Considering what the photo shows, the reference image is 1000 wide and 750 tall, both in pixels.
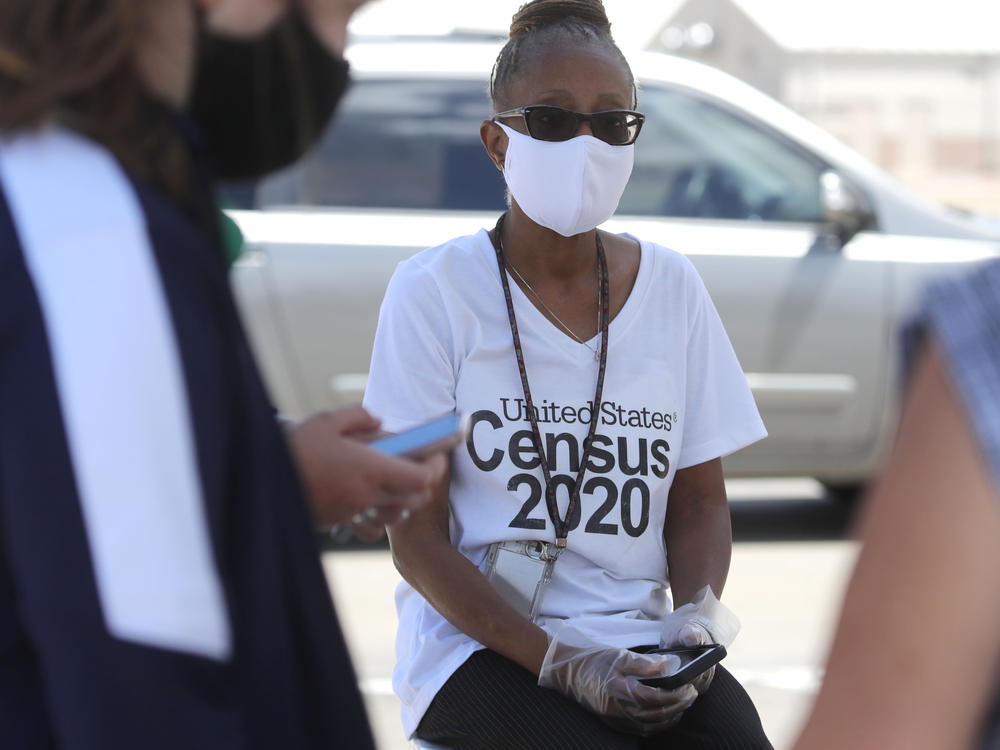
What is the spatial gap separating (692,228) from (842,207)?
1.92 ft

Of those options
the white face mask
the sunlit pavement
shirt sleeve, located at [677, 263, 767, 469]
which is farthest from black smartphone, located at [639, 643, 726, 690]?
the sunlit pavement

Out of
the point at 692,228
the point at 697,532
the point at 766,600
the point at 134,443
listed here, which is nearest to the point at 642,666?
the point at 697,532

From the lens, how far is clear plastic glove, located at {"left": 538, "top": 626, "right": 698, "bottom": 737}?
1955 millimetres

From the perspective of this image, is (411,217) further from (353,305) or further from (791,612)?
(791,612)

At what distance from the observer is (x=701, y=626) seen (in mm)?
2104

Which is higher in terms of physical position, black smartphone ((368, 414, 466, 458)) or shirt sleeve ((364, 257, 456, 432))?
black smartphone ((368, 414, 466, 458))

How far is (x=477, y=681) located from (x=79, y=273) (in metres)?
1.27

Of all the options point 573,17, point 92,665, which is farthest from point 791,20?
point 92,665

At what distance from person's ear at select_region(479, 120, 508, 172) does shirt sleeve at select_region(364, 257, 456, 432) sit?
0.34 m

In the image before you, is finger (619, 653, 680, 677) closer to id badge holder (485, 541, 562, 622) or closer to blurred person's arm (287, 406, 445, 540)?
id badge holder (485, 541, 562, 622)

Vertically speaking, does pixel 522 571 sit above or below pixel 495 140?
below

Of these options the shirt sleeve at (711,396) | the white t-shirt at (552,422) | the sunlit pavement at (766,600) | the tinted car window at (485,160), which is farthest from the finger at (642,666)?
the tinted car window at (485,160)

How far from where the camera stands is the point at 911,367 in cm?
92

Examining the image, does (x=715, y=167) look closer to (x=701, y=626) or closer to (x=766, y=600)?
(x=766, y=600)
